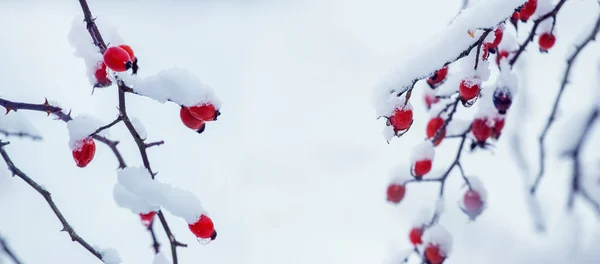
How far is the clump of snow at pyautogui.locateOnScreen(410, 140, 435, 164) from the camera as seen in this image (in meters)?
1.62

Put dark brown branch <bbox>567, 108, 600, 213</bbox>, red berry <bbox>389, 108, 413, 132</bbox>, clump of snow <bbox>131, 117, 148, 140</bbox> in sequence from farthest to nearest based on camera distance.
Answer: dark brown branch <bbox>567, 108, 600, 213</bbox> → clump of snow <bbox>131, 117, 148, 140</bbox> → red berry <bbox>389, 108, 413, 132</bbox>

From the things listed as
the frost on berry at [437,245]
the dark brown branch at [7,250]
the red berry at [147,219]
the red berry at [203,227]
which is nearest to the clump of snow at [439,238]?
the frost on berry at [437,245]

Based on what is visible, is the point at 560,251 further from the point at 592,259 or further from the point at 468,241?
the point at 468,241

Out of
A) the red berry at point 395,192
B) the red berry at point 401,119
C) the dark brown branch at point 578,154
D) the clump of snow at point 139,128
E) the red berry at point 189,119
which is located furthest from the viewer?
the dark brown branch at point 578,154

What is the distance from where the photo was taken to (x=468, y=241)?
4.64m

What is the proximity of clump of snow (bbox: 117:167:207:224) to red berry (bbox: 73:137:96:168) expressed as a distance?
144mm

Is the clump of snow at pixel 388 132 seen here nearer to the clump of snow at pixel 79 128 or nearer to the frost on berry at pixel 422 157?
the frost on berry at pixel 422 157

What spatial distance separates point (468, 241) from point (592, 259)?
95cm

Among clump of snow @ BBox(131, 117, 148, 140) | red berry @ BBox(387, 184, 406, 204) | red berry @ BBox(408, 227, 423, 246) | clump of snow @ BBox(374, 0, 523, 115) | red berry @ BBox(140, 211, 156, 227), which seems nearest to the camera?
clump of snow @ BBox(374, 0, 523, 115)

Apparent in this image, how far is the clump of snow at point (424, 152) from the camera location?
162cm

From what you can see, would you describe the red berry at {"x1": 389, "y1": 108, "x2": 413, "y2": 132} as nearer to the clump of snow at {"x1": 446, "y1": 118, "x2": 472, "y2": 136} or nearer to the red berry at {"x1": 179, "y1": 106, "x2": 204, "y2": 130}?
the red berry at {"x1": 179, "y1": 106, "x2": 204, "y2": 130}

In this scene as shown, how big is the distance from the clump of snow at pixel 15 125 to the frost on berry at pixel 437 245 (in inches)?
47.2

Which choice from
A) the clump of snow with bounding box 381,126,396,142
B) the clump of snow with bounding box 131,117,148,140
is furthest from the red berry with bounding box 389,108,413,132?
the clump of snow with bounding box 131,117,148,140

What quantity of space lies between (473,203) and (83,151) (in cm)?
119
